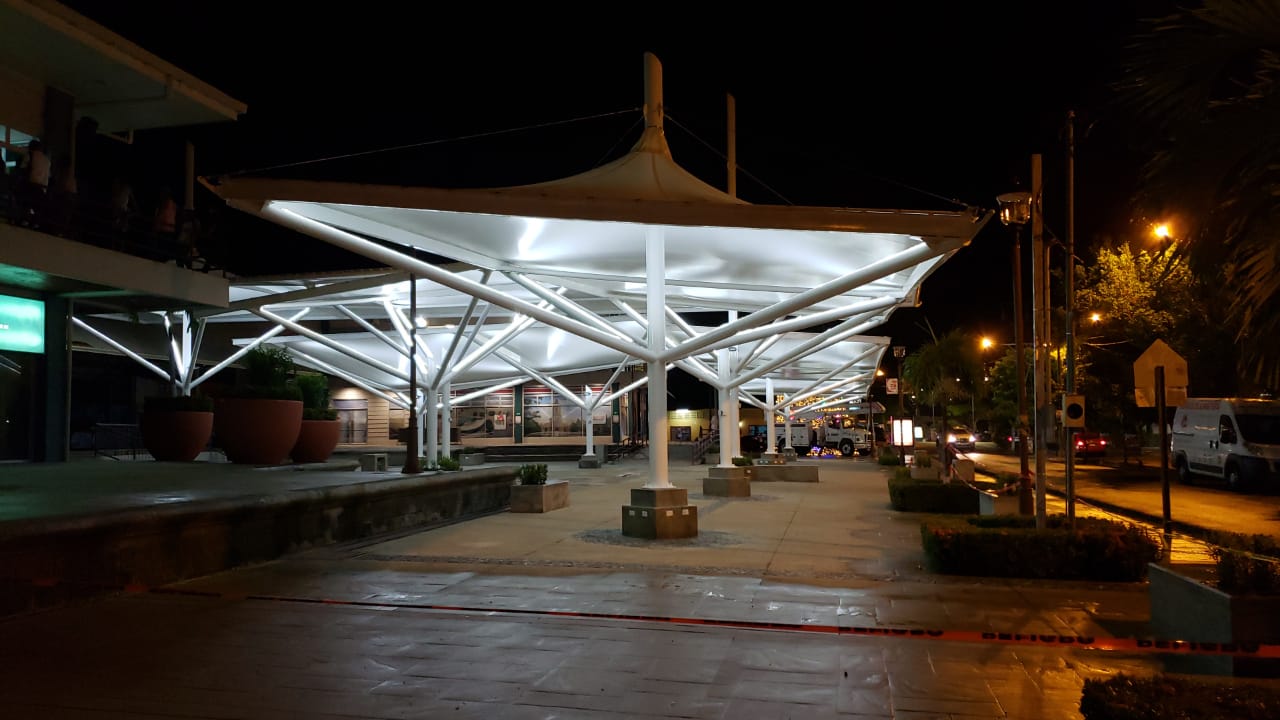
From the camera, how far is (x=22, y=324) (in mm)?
16203

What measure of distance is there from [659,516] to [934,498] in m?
7.28

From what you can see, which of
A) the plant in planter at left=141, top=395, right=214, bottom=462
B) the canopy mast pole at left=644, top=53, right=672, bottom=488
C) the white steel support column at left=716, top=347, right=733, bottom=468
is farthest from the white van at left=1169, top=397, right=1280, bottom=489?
the plant in planter at left=141, top=395, right=214, bottom=462

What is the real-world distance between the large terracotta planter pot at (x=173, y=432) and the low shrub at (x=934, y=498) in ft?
48.8

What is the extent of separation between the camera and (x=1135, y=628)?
740 centimetres

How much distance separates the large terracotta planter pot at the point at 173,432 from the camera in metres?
18.4

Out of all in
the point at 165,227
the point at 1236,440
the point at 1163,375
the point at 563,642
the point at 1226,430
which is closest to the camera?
the point at 563,642

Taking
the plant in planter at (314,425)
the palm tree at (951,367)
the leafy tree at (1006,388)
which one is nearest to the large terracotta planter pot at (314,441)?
the plant in planter at (314,425)

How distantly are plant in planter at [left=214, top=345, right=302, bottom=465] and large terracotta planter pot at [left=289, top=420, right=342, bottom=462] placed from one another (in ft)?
6.39

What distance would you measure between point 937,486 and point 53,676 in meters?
15.7

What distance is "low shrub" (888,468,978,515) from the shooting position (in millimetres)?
17692

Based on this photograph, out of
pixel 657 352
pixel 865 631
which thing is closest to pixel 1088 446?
pixel 657 352

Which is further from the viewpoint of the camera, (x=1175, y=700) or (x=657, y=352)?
(x=657, y=352)

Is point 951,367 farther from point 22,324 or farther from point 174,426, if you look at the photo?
point 22,324

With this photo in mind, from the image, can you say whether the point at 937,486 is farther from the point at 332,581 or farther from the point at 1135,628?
the point at 332,581
